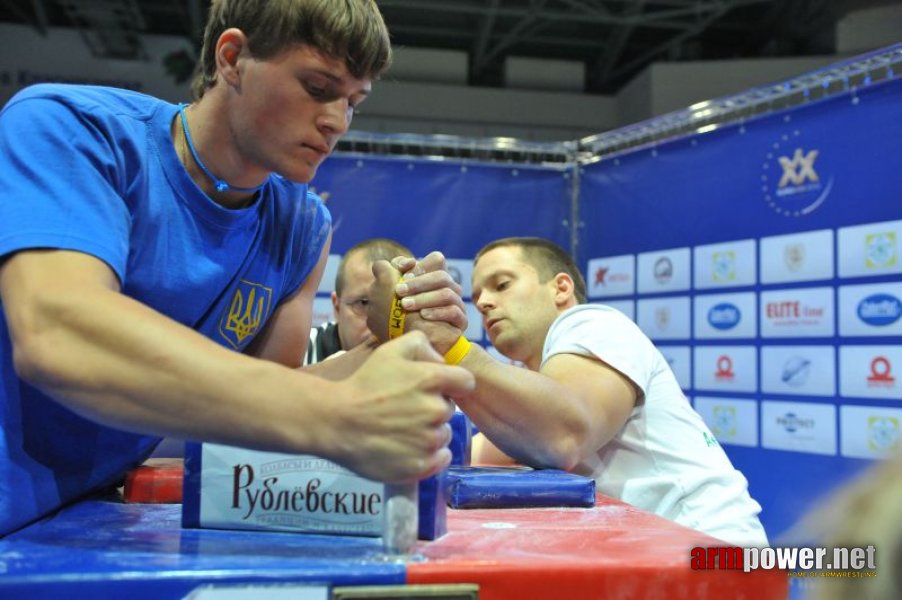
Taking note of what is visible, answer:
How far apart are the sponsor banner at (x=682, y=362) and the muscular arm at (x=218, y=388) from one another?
3.31 metres

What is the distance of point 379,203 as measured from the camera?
428 cm

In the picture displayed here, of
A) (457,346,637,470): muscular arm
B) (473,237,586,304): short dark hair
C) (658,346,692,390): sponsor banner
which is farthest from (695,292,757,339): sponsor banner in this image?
(457,346,637,470): muscular arm

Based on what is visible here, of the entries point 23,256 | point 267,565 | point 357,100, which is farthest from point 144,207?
point 267,565

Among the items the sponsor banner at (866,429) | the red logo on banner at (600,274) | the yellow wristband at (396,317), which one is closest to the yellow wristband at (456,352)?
the yellow wristband at (396,317)

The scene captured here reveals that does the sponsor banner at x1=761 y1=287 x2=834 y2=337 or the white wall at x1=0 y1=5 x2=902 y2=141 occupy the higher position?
the white wall at x1=0 y1=5 x2=902 y2=141

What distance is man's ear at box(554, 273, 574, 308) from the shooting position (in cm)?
240

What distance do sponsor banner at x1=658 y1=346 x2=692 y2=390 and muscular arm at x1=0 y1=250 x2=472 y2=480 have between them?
10.9ft

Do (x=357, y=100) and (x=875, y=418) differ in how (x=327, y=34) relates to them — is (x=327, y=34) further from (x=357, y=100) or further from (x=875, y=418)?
(x=875, y=418)

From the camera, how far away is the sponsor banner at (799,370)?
3166 millimetres

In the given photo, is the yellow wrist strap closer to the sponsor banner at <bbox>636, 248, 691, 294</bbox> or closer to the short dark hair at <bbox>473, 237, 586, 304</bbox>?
the short dark hair at <bbox>473, 237, 586, 304</bbox>

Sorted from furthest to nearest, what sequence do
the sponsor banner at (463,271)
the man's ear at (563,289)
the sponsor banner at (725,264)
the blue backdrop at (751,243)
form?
the sponsor banner at (463,271) → the sponsor banner at (725,264) → the blue backdrop at (751,243) → the man's ear at (563,289)

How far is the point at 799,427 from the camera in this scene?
3.26m

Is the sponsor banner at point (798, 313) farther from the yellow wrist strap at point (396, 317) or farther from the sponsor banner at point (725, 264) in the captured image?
the yellow wrist strap at point (396, 317)

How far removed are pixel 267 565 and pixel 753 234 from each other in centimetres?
321
